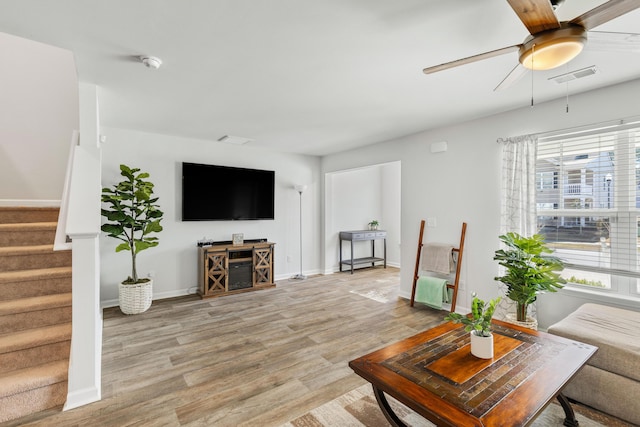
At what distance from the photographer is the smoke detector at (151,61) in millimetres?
2234

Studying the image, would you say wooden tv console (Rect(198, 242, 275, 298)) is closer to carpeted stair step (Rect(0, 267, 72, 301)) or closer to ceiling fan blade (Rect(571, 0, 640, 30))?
carpeted stair step (Rect(0, 267, 72, 301))

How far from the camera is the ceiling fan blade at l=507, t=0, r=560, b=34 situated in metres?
1.25

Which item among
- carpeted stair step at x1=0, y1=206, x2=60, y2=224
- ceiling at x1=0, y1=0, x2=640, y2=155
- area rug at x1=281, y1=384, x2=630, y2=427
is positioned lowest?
area rug at x1=281, y1=384, x2=630, y2=427

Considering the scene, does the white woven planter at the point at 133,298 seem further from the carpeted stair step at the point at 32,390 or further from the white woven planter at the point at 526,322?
the white woven planter at the point at 526,322

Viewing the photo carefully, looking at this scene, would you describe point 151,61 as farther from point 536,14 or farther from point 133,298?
point 133,298

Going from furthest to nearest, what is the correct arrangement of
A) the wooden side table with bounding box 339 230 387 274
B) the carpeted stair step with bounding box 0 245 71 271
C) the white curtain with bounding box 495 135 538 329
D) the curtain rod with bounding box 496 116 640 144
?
the wooden side table with bounding box 339 230 387 274 → the white curtain with bounding box 495 135 538 329 → the curtain rod with bounding box 496 116 640 144 → the carpeted stair step with bounding box 0 245 71 271

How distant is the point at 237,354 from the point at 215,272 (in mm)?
2032

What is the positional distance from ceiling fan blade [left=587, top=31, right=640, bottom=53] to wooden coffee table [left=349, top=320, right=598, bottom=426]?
1641 millimetres

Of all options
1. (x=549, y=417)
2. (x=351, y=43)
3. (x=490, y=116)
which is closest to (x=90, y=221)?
(x=351, y=43)

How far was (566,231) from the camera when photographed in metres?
3.09

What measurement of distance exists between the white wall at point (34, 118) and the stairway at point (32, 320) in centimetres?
154

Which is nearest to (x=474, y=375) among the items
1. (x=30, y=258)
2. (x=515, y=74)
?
(x=515, y=74)

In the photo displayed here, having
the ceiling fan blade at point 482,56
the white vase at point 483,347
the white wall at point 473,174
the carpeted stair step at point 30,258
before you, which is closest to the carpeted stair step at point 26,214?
the carpeted stair step at point 30,258

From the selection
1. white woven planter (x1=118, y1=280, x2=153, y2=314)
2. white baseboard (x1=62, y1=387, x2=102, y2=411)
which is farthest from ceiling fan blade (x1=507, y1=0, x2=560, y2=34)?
white woven planter (x1=118, y1=280, x2=153, y2=314)
